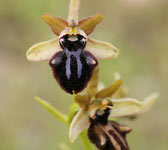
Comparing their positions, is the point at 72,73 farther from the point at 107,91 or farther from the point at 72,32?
the point at 107,91

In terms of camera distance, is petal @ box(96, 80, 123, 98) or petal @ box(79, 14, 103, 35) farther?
petal @ box(96, 80, 123, 98)

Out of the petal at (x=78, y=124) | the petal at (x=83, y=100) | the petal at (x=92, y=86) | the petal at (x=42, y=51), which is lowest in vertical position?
the petal at (x=78, y=124)

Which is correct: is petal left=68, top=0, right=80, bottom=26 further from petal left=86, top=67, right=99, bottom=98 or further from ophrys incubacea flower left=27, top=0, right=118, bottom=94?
petal left=86, top=67, right=99, bottom=98

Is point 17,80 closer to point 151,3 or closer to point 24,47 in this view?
point 24,47

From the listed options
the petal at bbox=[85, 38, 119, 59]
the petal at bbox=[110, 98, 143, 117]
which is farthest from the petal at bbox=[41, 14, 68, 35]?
the petal at bbox=[110, 98, 143, 117]

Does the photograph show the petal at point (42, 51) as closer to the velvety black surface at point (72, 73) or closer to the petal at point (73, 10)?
the velvety black surface at point (72, 73)

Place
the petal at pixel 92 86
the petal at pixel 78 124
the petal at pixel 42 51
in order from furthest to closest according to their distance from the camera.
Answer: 1. the petal at pixel 92 86
2. the petal at pixel 78 124
3. the petal at pixel 42 51

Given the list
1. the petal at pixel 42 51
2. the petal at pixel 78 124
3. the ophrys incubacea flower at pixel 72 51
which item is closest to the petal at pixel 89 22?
the ophrys incubacea flower at pixel 72 51
